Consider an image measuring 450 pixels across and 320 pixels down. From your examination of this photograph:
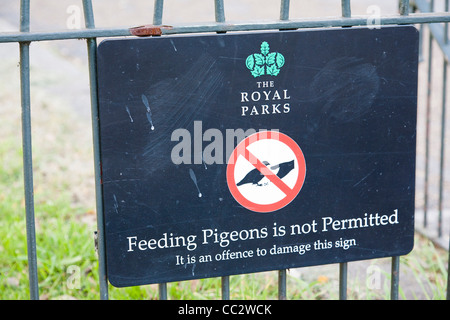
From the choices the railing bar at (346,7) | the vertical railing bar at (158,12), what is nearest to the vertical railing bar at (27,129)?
the vertical railing bar at (158,12)

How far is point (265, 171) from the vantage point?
1883 mm

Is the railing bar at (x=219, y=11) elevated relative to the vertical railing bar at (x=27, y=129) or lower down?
elevated

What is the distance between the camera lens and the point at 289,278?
107 inches

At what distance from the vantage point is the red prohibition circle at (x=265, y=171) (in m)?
1.87

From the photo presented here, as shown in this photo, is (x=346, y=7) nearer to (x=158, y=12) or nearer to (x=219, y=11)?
(x=219, y=11)

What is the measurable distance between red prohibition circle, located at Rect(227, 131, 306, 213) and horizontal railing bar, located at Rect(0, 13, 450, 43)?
1.01 feet

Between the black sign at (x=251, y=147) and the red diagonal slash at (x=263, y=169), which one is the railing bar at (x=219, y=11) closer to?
the black sign at (x=251, y=147)

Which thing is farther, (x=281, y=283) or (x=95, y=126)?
(x=281, y=283)

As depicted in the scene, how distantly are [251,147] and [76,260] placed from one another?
3.93 ft

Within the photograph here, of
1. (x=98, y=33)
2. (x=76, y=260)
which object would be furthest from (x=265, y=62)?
(x=76, y=260)

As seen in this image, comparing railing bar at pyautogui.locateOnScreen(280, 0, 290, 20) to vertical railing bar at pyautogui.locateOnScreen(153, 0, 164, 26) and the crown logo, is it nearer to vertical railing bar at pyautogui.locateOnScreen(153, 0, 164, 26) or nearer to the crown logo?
the crown logo

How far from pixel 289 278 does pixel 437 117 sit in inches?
148

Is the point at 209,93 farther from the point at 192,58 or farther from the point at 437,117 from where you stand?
the point at 437,117

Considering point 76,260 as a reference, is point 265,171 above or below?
above
